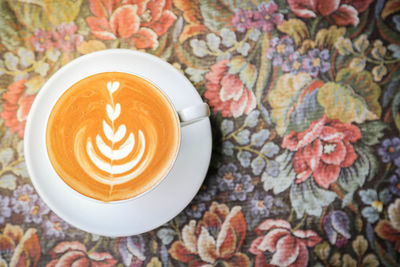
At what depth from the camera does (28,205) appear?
0.66 m

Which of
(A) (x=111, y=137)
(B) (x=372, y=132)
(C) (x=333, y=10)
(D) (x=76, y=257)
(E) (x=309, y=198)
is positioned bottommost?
(D) (x=76, y=257)

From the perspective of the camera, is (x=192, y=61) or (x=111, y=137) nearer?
(x=111, y=137)

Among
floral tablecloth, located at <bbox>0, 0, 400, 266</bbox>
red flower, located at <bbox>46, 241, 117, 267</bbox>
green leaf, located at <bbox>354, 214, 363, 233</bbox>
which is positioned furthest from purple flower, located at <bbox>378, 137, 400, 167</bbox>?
red flower, located at <bbox>46, 241, 117, 267</bbox>

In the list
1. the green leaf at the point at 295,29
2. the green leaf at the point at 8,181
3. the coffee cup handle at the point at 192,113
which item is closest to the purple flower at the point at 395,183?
the green leaf at the point at 295,29

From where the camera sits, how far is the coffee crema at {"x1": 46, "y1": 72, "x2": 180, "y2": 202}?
1.52 ft

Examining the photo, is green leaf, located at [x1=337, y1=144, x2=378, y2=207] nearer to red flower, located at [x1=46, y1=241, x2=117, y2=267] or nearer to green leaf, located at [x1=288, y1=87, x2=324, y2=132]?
green leaf, located at [x1=288, y1=87, x2=324, y2=132]

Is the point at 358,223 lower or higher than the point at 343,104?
lower

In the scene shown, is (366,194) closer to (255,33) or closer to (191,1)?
(255,33)

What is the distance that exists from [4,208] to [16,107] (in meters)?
0.21

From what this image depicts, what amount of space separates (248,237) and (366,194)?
0.88ft

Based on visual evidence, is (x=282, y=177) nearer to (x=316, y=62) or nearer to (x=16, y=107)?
(x=316, y=62)

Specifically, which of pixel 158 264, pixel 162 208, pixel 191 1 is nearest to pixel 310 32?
pixel 191 1

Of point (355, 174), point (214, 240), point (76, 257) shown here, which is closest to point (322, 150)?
point (355, 174)

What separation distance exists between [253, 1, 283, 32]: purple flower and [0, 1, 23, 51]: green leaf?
521mm
